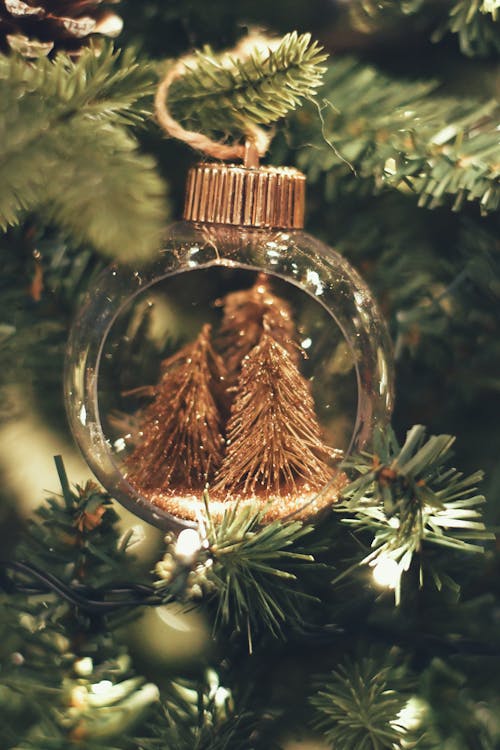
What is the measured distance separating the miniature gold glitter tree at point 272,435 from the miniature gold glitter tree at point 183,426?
1 centimetres

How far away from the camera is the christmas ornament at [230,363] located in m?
0.37

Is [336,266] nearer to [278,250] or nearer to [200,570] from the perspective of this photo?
[278,250]

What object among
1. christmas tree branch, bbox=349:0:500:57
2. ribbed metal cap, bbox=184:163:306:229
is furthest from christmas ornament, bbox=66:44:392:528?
christmas tree branch, bbox=349:0:500:57

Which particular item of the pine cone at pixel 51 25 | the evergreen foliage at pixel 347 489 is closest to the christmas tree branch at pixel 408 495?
the evergreen foliage at pixel 347 489

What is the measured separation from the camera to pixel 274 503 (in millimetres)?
391

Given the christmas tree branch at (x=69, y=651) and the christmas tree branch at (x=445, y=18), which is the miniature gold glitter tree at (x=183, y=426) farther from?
the christmas tree branch at (x=445, y=18)

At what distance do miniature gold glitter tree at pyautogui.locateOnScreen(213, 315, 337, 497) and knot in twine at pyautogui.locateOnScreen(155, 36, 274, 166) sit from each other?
0.30ft

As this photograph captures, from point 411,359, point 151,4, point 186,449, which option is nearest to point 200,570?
point 186,449

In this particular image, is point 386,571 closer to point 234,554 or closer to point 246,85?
point 234,554

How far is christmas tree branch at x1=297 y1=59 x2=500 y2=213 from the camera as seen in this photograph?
1.26 feet

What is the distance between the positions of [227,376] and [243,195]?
0.41 ft

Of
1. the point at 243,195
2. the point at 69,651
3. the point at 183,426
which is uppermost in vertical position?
the point at 243,195

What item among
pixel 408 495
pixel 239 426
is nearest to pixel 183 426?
pixel 239 426

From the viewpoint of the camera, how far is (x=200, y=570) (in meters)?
0.36
